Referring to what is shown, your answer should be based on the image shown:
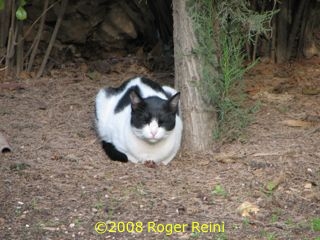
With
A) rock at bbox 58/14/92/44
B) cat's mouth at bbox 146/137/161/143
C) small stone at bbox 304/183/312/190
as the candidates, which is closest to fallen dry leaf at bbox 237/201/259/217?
small stone at bbox 304/183/312/190

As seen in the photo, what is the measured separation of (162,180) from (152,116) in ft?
1.95

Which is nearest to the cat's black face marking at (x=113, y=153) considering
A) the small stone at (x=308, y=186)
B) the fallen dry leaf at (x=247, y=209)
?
the fallen dry leaf at (x=247, y=209)

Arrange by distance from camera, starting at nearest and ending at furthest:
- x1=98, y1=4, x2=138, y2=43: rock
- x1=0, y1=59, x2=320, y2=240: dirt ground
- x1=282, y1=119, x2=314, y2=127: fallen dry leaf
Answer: x1=0, y1=59, x2=320, y2=240: dirt ground → x1=282, y1=119, x2=314, y2=127: fallen dry leaf → x1=98, y1=4, x2=138, y2=43: rock

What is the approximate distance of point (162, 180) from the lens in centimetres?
536

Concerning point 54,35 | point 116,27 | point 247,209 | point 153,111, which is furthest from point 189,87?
point 116,27

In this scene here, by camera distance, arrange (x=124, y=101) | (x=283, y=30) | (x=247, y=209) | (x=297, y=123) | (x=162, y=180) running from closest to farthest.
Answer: (x=247, y=209), (x=162, y=180), (x=124, y=101), (x=297, y=123), (x=283, y=30)

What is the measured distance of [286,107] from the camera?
680cm

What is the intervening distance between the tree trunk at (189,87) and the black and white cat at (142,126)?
0.11 m

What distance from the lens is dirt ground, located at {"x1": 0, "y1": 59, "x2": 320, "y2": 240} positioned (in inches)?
181

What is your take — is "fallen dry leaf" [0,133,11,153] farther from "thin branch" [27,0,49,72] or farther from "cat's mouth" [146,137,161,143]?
"thin branch" [27,0,49,72]

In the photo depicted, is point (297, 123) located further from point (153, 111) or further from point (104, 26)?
point (104, 26)

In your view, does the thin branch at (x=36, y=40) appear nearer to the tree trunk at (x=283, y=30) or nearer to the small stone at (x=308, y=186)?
the tree trunk at (x=283, y=30)

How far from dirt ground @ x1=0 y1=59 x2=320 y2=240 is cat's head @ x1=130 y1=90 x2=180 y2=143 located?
0.27m

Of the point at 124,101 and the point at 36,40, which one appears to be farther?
the point at 36,40
